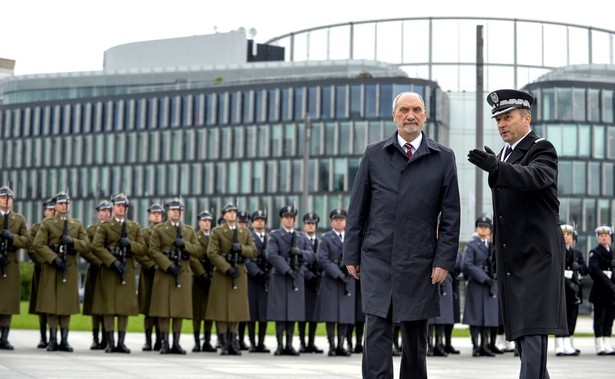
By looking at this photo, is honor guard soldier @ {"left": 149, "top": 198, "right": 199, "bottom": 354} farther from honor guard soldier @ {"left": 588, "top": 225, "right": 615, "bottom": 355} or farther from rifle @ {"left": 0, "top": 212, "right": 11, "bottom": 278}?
honor guard soldier @ {"left": 588, "top": 225, "right": 615, "bottom": 355}

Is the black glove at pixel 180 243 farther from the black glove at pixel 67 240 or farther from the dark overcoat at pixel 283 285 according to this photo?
the black glove at pixel 67 240

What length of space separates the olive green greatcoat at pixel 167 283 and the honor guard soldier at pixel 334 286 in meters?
1.99

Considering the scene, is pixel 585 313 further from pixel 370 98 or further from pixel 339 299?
pixel 339 299

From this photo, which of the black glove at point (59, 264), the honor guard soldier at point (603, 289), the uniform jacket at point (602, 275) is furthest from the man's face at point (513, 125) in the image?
the uniform jacket at point (602, 275)

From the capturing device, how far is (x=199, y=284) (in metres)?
18.1

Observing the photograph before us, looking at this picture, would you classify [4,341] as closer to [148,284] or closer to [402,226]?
[148,284]

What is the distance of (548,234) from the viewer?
291 inches

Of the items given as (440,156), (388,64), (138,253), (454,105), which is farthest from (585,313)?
(440,156)

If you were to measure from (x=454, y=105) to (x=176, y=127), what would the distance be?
20.0m

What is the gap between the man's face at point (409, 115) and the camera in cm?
784

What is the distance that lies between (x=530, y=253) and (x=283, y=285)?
10369 mm

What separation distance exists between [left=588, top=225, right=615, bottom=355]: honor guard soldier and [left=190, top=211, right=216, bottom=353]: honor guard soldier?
609cm

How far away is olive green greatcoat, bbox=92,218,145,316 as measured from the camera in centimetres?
1658

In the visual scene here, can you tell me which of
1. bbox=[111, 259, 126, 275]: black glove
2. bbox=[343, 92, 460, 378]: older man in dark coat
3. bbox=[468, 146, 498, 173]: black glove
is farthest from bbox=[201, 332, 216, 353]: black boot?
bbox=[468, 146, 498, 173]: black glove
